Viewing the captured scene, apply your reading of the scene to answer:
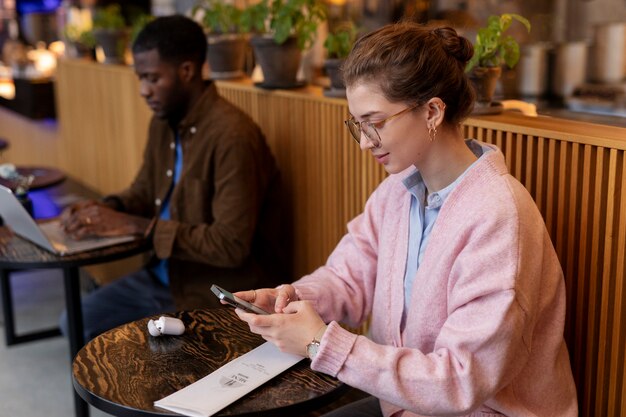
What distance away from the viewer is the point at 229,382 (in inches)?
70.5

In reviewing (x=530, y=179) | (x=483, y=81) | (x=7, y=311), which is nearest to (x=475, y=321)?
(x=530, y=179)

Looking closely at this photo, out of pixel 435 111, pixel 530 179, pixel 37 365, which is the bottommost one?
pixel 37 365

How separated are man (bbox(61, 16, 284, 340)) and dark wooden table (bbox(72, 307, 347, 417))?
33.1 inches

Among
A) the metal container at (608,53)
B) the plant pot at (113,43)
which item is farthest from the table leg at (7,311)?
the metal container at (608,53)

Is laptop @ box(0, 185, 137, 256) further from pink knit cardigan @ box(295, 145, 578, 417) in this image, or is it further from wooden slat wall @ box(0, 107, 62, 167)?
wooden slat wall @ box(0, 107, 62, 167)

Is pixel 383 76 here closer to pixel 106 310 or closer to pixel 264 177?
pixel 264 177

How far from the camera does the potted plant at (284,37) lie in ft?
10.6

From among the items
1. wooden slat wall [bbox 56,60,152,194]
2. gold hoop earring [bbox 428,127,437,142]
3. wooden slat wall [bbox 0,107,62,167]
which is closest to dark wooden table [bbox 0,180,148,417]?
gold hoop earring [bbox 428,127,437,142]

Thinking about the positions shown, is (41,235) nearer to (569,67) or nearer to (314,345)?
(314,345)

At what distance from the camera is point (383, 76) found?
1.79 m

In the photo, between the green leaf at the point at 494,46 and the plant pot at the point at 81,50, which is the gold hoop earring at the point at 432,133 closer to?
the green leaf at the point at 494,46

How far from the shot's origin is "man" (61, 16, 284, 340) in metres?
2.98

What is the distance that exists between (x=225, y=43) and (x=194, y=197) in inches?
38.3

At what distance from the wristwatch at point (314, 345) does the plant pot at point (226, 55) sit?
89.5 inches
